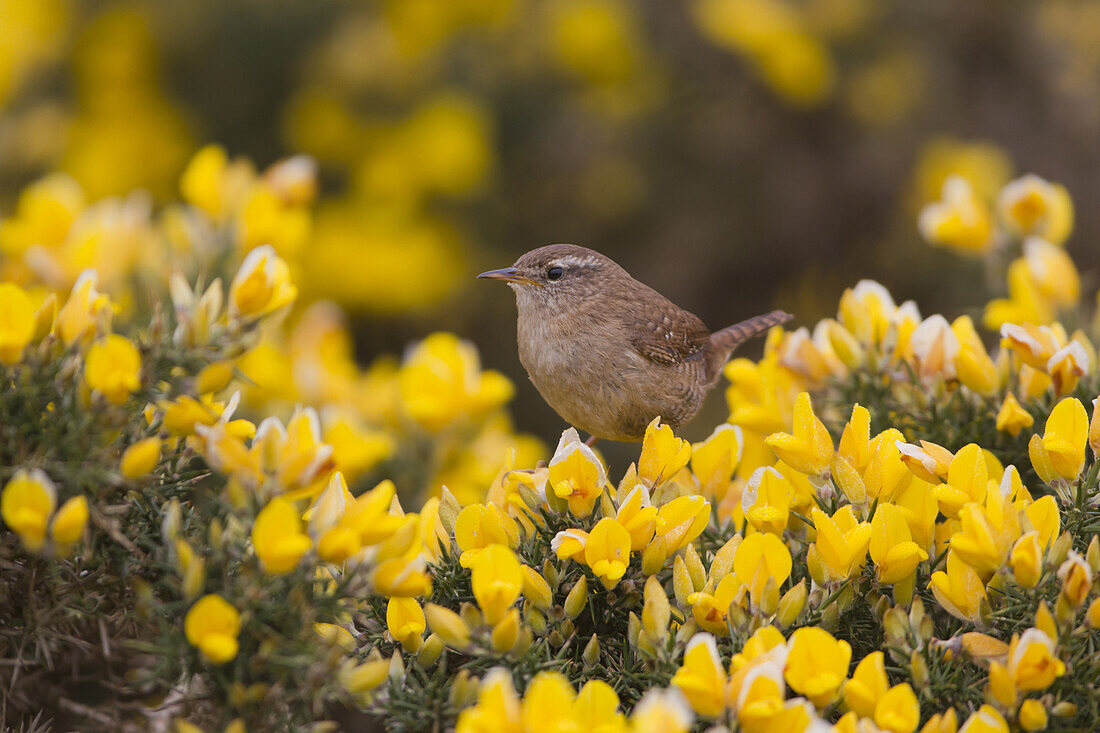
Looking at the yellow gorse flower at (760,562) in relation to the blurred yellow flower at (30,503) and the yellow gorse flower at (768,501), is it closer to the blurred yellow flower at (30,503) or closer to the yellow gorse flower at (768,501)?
the yellow gorse flower at (768,501)

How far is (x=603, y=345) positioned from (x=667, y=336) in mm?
275

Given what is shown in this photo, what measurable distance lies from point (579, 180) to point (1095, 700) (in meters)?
4.94

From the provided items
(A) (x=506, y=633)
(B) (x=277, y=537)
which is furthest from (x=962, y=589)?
(B) (x=277, y=537)

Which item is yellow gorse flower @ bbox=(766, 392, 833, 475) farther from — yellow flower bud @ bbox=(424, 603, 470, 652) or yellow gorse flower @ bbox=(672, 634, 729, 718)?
yellow flower bud @ bbox=(424, 603, 470, 652)

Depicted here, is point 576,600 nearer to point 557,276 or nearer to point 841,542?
point 841,542

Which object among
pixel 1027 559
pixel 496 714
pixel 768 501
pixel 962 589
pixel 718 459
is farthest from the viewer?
pixel 718 459

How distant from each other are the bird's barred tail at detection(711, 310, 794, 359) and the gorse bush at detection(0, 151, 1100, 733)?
1.17 meters

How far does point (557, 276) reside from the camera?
10.8 ft

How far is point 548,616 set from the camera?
6.57ft

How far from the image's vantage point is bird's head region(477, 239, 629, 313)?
3.23m

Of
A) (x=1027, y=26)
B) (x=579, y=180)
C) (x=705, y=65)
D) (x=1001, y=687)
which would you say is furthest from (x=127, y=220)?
(x=1027, y=26)

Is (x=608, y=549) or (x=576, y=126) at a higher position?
(x=576, y=126)

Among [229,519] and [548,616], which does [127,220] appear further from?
[548,616]

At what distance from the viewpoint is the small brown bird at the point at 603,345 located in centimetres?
300
